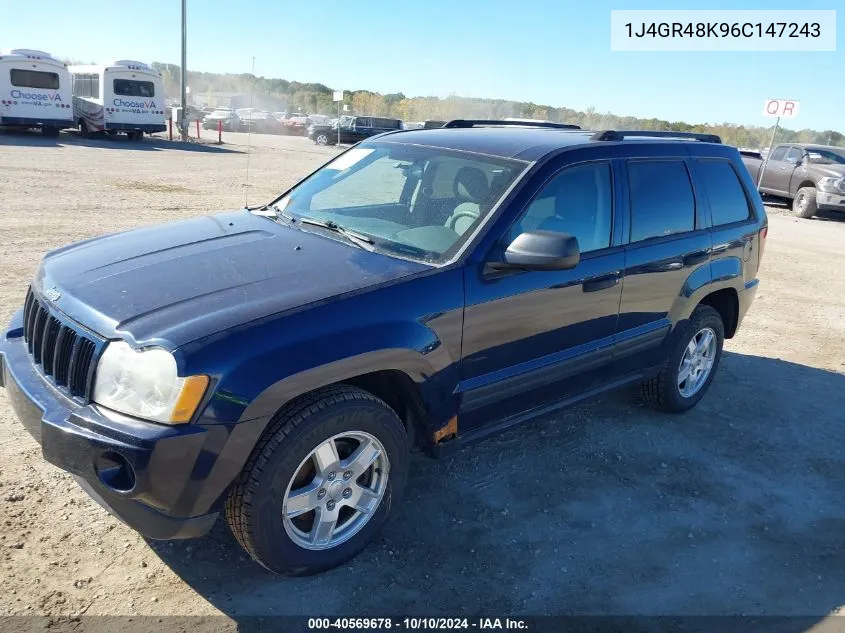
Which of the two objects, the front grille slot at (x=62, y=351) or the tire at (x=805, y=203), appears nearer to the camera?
the front grille slot at (x=62, y=351)

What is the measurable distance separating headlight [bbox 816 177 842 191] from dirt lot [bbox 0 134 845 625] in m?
12.3

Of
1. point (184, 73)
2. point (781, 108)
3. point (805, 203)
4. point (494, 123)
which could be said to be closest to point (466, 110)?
point (184, 73)

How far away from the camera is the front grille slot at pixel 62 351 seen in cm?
264

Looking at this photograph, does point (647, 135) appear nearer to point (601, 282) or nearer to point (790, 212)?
point (601, 282)

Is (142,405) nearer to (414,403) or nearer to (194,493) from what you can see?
(194,493)

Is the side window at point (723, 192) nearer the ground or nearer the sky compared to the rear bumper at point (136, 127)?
nearer the ground

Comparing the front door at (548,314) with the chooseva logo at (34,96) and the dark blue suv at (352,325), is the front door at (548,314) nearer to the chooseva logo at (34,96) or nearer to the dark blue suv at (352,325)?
the dark blue suv at (352,325)

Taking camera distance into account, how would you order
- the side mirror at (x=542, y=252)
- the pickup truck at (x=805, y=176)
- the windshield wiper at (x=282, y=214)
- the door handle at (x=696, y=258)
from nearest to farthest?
1. the side mirror at (x=542, y=252)
2. the windshield wiper at (x=282, y=214)
3. the door handle at (x=696, y=258)
4. the pickup truck at (x=805, y=176)

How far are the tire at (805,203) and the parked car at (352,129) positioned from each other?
21.2 meters

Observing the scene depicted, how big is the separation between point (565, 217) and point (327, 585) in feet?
7.22

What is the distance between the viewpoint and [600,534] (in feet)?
11.4

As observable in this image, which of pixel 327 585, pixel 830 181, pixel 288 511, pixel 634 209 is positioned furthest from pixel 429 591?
pixel 830 181

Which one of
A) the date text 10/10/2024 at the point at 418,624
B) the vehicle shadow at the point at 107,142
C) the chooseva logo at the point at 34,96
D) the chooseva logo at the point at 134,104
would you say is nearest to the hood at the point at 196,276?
the date text 10/10/2024 at the point at 418,624

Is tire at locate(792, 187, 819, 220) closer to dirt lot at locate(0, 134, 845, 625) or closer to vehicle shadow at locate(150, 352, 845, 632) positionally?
dirt lot at locate(0, 134, 845, 625)
